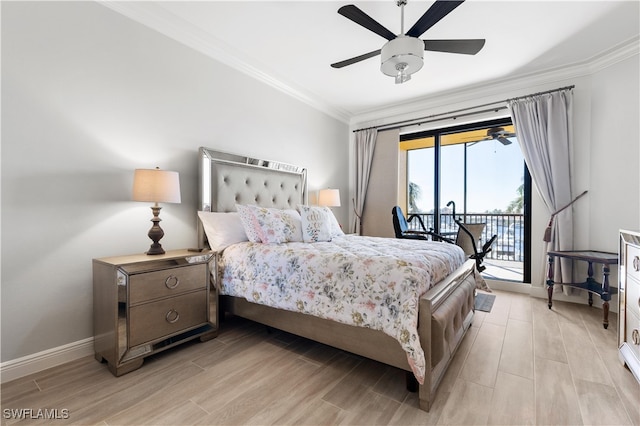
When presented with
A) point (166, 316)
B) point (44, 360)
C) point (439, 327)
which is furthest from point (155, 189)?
point (439, 327)

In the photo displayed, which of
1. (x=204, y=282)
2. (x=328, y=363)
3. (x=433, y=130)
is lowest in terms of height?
(x=328, y=363)

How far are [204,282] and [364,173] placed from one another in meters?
3.25

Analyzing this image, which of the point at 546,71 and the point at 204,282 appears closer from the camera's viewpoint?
the point at 204,282

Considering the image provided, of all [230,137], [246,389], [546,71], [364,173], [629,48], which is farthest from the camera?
[364,173]

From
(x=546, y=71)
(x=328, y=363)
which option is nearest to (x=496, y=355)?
(x=328, y=363)

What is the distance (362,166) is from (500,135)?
201 centimetres

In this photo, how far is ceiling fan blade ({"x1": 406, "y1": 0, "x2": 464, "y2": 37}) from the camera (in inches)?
65.5

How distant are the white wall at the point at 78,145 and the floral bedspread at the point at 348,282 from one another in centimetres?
90

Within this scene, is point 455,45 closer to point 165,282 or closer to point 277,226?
point 277,226

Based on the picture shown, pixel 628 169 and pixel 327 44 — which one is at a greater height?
pixel 327 44

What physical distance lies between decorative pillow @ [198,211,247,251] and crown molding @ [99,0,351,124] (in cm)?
160

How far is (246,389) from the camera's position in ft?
5.18

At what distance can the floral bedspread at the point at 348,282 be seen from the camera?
1.45 m

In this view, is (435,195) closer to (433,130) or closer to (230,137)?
(433,130)
